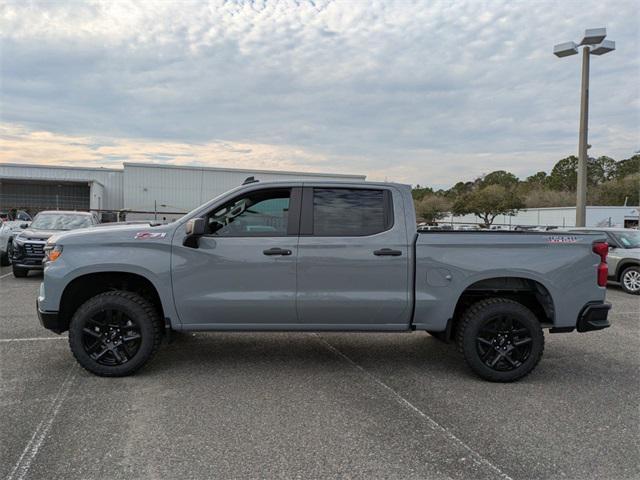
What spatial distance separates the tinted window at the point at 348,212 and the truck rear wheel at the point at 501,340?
129 cm

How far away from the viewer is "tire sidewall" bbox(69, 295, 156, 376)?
462 cm

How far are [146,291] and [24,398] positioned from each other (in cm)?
143

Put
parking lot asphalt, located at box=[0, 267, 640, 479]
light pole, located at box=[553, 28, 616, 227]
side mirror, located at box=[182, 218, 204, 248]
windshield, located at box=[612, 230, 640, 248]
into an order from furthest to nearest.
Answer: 1. light pole, located at box=[553, 28, 616, 227]
2. windshield, located at box=[612, 230, 640, 248]
3. side mirror, located at box=[182, 218, 204, 248]
4. parking lot asphalt, located at box=[0, 267, 640, 479]

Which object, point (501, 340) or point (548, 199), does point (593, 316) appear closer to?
point (501, 340)

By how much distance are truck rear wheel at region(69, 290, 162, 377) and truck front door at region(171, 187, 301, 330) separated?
14.4 inches

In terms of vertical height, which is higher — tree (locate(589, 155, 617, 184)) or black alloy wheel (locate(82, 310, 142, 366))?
tree (locate(589, 155, 617, 184))

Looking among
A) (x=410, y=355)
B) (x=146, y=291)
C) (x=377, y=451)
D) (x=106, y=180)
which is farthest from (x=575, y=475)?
(x=106, y=180)

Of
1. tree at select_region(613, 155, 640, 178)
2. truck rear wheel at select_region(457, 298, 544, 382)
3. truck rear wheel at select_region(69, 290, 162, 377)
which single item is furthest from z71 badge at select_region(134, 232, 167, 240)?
tree at select_region(613, 155, 640, 178)

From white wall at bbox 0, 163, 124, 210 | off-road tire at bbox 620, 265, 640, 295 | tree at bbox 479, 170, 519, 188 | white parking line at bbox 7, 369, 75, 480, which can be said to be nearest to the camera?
white parking line at bbox 7, 369, 75, 480

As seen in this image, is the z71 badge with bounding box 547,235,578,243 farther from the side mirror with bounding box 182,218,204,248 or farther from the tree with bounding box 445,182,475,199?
the tree with bounding box 445,182,475,199

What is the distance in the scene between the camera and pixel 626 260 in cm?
1110

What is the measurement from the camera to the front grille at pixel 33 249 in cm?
1141

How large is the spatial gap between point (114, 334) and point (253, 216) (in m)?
1.78

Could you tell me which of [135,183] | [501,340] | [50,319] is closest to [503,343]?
[501,340]
